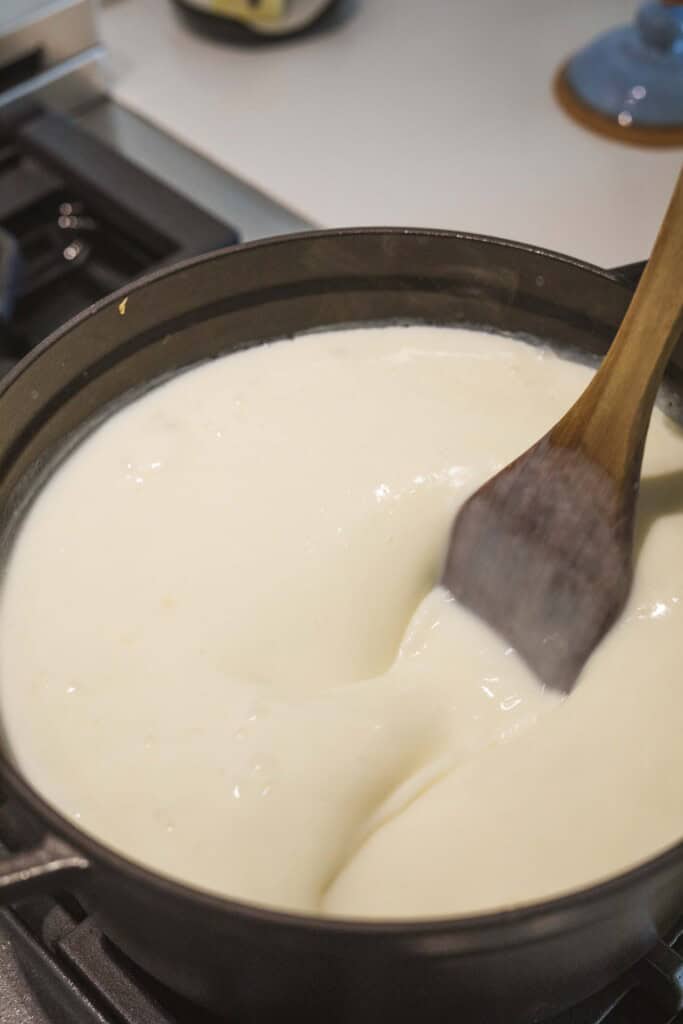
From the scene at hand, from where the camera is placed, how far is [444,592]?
2.56 ft

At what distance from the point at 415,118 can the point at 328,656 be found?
0.94 metres

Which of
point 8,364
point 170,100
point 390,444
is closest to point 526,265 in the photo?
point 390,444

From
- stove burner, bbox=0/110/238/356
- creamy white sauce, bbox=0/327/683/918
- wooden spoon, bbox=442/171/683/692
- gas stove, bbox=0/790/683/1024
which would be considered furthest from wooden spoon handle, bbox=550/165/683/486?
stove burner, bbox=0/110/238/356

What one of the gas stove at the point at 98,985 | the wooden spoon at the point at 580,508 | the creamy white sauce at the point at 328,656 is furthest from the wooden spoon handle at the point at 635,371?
the gas stove at the point at 98,985

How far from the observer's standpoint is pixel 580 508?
70 centimetres

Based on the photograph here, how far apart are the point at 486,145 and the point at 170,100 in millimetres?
419

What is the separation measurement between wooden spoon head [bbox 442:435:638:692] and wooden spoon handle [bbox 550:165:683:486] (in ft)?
0.04

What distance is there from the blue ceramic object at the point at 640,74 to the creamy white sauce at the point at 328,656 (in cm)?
69

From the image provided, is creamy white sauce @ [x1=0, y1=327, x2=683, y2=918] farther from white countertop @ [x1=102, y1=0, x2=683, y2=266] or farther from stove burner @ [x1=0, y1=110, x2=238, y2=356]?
white countertop @ [x1=102, y1=0, x2=683, y2=266]

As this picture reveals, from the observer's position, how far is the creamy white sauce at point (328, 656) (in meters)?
0.60

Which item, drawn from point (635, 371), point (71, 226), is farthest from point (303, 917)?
point (71, 226)

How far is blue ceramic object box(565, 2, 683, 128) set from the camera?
1434 mm

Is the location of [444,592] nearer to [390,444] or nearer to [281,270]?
[390,444]

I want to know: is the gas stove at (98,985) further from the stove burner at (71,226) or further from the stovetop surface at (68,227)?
the stove burner at (71,226)
